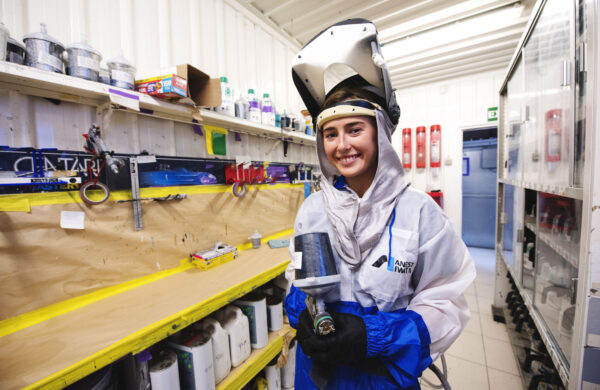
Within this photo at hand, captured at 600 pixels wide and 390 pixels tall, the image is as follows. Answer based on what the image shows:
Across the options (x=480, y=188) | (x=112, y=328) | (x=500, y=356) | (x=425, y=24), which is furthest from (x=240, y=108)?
(x=480, y=188)

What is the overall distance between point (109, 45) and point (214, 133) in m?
0.73

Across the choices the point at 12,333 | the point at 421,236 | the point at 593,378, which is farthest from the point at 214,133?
the point at 593,378

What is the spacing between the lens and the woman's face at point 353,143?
34.2 inches

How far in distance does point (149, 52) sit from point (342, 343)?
1923 millimetres

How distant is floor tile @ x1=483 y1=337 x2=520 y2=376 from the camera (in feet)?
6.18

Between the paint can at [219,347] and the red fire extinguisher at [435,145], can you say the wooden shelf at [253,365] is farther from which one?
the red fire extinguisher at [435,145]

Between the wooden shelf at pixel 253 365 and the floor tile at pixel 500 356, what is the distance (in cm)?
177

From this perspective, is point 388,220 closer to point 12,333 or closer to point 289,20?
point 12,333

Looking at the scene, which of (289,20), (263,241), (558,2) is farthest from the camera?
(289,20)

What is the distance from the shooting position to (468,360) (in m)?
1.99

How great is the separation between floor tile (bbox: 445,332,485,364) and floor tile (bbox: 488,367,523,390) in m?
0.13

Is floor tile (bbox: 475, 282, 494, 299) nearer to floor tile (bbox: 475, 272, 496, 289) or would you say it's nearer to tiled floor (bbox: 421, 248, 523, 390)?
floor tile (bbox: 475, 272, 496, 289)

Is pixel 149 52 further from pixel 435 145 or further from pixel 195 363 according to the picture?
pixel 435 145

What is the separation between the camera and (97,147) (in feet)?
3.87
